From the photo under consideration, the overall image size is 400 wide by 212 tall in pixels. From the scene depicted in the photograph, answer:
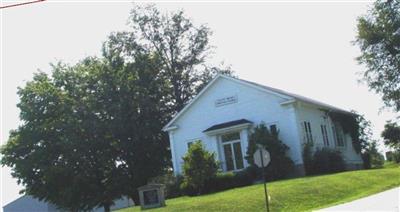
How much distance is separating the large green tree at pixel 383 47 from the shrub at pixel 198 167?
717 inches

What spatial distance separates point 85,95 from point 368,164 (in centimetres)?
2056

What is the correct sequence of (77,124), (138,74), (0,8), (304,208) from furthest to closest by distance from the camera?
(138,74)
(77,124)
(304,208)
(0,8)

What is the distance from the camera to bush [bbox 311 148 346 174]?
33.3 meters

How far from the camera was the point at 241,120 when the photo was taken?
35625mm

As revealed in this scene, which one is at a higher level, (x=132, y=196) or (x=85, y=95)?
(x=85, y=95)

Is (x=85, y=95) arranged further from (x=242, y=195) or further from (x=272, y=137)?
(x=242, y=195)

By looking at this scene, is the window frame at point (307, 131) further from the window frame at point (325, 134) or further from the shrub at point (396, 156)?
the shrub at point (396, 156)

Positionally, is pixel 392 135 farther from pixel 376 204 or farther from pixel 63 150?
pixel 376 204

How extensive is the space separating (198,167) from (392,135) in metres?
30.8

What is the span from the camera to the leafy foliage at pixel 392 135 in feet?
181

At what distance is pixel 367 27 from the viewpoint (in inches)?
1715

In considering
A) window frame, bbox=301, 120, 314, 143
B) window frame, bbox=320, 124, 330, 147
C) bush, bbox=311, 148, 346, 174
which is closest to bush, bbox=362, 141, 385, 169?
window frame, bbox=320, 124, 330, 147

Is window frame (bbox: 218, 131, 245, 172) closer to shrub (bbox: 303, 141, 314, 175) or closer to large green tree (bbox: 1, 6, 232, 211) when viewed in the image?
shrub (bbox: 303, 141, 314, 175)

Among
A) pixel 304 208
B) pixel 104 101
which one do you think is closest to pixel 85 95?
pixel 104 101
